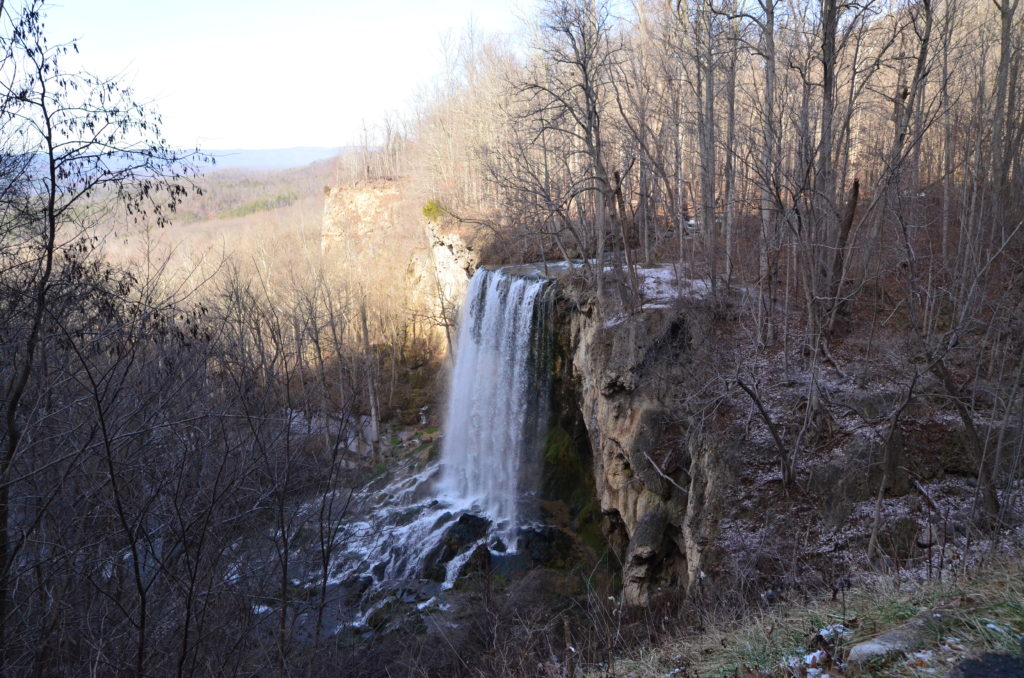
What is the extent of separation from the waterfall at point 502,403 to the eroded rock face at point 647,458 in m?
2.50

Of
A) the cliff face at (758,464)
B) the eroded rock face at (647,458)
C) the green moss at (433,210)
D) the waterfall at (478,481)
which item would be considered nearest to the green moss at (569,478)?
the waterfall at (478,481)

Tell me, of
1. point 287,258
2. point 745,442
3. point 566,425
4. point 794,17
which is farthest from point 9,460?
point 287,258

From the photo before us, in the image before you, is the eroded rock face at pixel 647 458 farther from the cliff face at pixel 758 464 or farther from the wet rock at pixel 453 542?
the wet rock at pixel 453 542

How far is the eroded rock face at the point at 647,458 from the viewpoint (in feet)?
31.8

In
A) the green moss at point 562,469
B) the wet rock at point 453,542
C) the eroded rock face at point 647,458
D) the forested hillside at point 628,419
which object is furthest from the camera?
the green moss at point 562,469

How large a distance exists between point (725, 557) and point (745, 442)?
6.24ft

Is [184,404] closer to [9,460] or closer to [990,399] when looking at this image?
[9,460]

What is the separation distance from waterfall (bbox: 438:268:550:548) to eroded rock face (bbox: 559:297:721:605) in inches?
98.5

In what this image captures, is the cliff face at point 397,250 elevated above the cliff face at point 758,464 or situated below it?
above

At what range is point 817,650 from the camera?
3.61 m

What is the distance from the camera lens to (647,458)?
10773 mm

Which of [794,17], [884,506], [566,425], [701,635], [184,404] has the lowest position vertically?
[566,425]

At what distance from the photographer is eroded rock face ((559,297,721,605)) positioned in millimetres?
9688

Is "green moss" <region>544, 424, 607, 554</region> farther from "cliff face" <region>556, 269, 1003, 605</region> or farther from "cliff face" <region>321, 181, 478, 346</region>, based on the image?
"cliff face" <region>321, 181, 478, 346</region>
